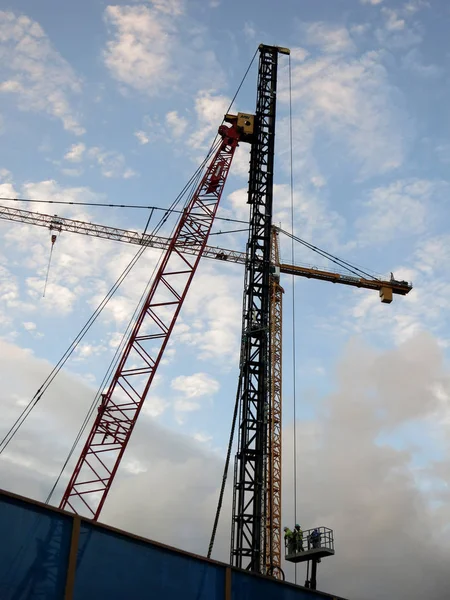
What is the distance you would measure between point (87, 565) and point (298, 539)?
26.8 metres

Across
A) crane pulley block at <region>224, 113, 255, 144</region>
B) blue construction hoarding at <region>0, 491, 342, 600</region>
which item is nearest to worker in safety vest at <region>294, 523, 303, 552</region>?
blue construction hoarding at <region>0, 491, 342, 600</region>

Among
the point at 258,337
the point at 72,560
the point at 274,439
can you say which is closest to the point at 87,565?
the point at 72,560

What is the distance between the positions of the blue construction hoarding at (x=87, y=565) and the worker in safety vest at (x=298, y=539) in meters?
22.2

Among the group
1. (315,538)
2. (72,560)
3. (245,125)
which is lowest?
(72,560)

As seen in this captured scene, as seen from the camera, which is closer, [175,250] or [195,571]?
[195,571]

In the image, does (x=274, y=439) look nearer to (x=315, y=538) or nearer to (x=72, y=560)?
(x=315, y=538)

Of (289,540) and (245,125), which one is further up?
(245,125)

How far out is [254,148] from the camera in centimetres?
4334

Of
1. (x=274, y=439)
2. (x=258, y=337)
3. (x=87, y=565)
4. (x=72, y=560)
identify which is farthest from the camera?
(x=274, y=439)

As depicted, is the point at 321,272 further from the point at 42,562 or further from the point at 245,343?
the point at 42,562

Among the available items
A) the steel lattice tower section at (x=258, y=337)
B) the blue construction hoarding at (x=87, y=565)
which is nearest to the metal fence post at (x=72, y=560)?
the blue construction hoarding at (x=87, y=565)

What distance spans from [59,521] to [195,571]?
14.5ft

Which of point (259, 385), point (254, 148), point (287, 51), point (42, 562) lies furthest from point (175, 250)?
point (42, 562)

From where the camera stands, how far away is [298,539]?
3859 cm
